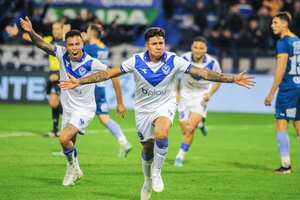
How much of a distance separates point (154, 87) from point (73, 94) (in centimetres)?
155

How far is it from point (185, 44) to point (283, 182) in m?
13.7

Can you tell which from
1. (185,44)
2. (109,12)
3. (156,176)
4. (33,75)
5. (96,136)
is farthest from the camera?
(109,12)

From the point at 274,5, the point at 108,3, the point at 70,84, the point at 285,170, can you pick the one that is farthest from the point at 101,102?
the point at 108,3

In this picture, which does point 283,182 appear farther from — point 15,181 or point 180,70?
point 15,181

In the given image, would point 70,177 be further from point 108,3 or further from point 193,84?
point 108,3

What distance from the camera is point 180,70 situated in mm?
7242

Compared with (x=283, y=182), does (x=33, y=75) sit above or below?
below

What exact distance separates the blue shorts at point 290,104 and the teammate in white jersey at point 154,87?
2424 mm

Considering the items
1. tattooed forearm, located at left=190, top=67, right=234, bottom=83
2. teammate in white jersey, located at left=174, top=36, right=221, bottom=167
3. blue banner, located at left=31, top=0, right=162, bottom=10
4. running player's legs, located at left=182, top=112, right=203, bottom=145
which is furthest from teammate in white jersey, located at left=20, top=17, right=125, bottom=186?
blue banner, located at left=31, top=0, right=162, bottom=10

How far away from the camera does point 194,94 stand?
1066cm

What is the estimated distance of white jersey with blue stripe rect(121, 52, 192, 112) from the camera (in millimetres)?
7172

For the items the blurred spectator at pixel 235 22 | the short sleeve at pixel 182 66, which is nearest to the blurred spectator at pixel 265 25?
the blurred spectator at pixel 235 22

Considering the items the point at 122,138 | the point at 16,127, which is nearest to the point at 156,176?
the point at 122,138

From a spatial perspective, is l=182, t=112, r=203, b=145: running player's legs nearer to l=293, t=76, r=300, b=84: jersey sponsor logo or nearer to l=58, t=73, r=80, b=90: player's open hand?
l=293, t=76, r=300, b=84: jersey sponsor logo
